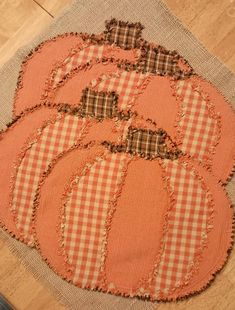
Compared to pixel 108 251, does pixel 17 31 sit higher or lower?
higher

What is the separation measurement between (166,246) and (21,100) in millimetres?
466

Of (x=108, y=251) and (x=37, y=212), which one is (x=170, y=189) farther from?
(x=37, y=212)

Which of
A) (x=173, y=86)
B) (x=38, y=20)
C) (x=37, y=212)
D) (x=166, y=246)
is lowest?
(x=37, y=212)

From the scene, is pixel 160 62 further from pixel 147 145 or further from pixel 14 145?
pixel 14 145

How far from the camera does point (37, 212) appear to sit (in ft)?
3.03

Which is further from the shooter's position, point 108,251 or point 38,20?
point 38,20

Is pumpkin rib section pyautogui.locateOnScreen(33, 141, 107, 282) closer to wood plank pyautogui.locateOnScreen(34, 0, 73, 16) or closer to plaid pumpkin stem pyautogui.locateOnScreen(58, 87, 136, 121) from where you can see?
plaid pumpkin stem pyautogui.locateOnScreen(58, 87, 136, 121)

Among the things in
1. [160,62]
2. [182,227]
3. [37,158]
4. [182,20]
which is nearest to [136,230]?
[182,227]

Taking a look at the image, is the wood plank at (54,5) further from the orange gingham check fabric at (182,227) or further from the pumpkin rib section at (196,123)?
the orange gingham check fabric at (182,227)

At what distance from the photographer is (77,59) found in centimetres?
98

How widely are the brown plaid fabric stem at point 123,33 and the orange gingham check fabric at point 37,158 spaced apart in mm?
214

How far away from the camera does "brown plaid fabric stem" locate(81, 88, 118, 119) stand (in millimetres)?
951

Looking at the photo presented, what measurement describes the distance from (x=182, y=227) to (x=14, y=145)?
42cm

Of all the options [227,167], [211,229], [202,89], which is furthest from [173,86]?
[211,229]
